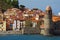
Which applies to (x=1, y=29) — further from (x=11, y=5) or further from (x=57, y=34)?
(x=11, y=5)

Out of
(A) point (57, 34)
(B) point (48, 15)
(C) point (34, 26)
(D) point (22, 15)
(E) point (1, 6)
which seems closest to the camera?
(B) point (48, 15)

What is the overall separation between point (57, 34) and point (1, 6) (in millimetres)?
29410

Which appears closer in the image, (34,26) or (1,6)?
(34,26)

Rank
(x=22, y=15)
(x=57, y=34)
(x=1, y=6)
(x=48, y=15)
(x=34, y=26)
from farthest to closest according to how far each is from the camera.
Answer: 1. (x=1, y=6)
2. (x=22, y=15)
3. (x=34, y=26)
4. (x=57, y=34)
5. (x=48, y=15)

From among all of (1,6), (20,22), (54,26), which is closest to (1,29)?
(20,22)

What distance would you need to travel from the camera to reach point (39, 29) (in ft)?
223

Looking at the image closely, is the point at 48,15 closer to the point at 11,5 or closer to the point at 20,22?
the point at 20,22

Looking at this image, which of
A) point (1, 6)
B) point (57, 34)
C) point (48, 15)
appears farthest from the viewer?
point (1, 6)

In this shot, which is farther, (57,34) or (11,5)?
(11,5)

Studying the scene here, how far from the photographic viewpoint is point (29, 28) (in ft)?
221

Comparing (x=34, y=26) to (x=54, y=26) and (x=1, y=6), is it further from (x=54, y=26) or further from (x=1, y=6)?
(x=1, y=6)

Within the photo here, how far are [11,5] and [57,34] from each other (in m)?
28.9

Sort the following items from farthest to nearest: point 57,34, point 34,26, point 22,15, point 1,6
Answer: point 1,6
point 22,15
point 34,26
point 57,34

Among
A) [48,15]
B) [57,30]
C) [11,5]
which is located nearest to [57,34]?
A: [57,30]
